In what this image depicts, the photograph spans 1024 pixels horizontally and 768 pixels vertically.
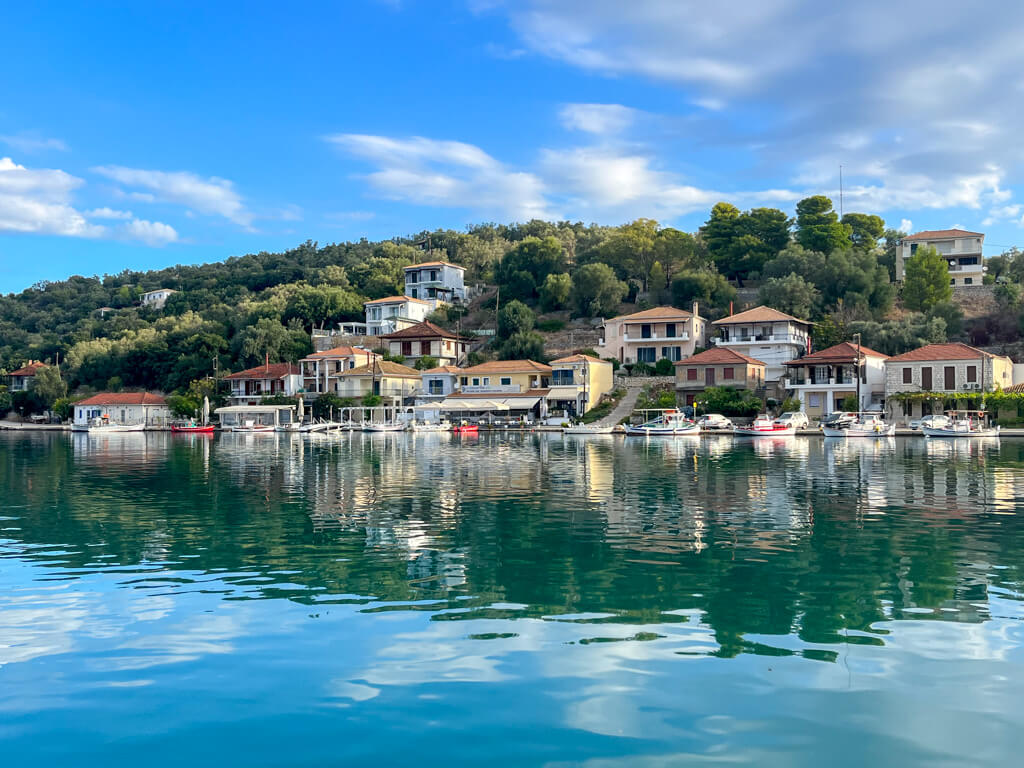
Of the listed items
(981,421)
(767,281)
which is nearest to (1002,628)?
(981,421)

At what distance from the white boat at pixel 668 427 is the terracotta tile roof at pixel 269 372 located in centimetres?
3902

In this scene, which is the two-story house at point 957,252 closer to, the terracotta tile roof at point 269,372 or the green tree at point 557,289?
the green tree at point 557,289

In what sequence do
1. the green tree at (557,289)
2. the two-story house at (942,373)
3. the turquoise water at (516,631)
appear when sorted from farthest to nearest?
the green tree at (557,289)
the two-story house at (942,373)
the turquoise water at (516,631)

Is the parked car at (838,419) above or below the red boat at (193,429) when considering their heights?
above

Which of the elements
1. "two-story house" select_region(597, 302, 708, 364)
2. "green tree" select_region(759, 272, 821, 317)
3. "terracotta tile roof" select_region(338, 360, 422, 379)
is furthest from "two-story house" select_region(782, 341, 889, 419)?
"terracotta tile roof" select_region(338, 360, 422, 379)

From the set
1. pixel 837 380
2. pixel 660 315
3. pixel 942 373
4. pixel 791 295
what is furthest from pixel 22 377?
pixel 942 373

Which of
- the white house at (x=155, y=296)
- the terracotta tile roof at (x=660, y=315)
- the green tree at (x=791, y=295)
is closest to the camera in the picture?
the terracotta tile roof at (x=660, y=315)

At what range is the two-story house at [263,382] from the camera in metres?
81.4

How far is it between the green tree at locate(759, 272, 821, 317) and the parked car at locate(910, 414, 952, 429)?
2017cm

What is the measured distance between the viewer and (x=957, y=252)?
88.5 metres

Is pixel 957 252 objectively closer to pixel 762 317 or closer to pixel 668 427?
pixel 762 317

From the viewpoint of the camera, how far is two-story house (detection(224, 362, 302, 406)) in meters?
81.4

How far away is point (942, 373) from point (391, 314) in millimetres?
55589

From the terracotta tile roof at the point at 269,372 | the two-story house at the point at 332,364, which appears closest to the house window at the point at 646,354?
the two-story house at the point at 332,364
